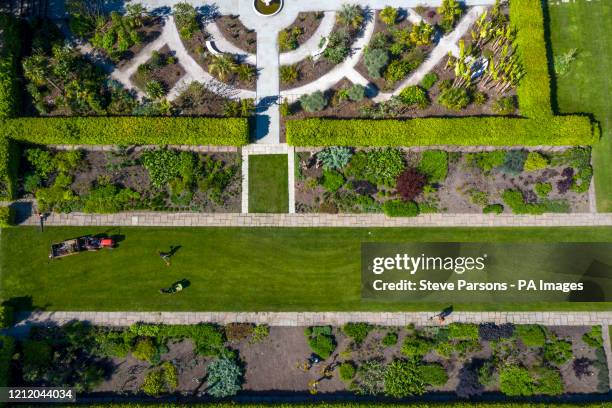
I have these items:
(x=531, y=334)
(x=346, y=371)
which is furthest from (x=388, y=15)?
(x=346, y=371)

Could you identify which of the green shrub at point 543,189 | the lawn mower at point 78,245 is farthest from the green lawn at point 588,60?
the lawn mower at point 78,245

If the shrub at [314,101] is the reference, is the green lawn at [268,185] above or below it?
below

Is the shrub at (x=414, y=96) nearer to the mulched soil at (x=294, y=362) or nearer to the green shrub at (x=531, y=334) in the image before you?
the mulched soil at (x=294, y=362)

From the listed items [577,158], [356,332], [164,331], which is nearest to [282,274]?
[356,332]

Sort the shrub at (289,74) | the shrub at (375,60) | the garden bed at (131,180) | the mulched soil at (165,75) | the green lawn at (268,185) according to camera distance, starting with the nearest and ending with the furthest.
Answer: the garden bed at (131,180), the shrub at (375,60), the green lawn at (268,185), the shrub at (289,74), the mulched soil at (165,75)

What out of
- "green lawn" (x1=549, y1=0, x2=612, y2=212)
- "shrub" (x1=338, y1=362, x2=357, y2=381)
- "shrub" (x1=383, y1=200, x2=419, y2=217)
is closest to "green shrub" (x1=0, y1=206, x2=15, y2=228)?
"shrub" (x1=338, y1=362, x2=357, y2=381)

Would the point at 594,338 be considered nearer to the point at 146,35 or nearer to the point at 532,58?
the point at 532,58

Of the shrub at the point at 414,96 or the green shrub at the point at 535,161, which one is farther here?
the shrub at the point at 414,96

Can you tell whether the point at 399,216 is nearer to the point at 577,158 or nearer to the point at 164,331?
the point at 577,158
